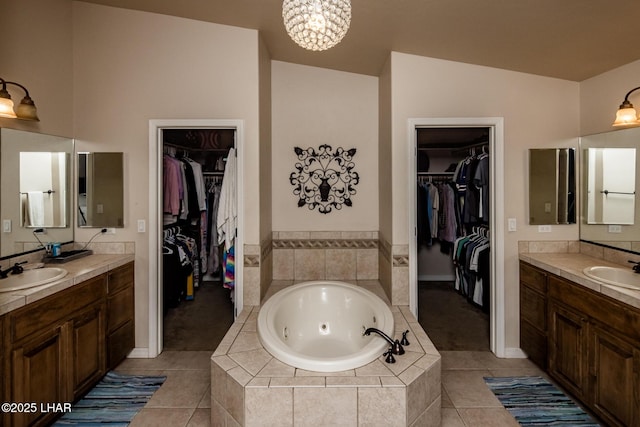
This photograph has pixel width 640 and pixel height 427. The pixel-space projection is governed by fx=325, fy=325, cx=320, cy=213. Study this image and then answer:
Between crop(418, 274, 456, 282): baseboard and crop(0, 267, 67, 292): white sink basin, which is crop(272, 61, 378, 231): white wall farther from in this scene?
crop(418, 274, 456, 282): baseboard

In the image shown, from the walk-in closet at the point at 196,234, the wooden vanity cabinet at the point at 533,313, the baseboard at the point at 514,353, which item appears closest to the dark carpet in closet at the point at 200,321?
the walk-in closet at the point at 196,234

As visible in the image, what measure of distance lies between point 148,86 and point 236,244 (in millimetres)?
1525

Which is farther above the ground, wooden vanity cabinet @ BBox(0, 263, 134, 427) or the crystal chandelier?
the crystal chandelier

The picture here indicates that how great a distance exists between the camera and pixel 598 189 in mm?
2627

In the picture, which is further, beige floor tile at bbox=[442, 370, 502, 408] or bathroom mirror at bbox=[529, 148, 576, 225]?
bathroom mirror at bbox=[529, 148, 576, 225]

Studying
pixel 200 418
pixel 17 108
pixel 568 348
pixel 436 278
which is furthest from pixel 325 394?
pixel 436 278

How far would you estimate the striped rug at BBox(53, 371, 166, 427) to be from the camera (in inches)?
79.7

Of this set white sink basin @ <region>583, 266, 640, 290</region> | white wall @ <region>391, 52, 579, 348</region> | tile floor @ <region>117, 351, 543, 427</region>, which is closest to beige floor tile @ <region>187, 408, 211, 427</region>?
tile floor @ <region>117, 351, 543, 427</region>

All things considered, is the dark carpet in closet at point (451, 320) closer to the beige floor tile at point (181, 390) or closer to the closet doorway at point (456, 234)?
the closet doorway at point (456, 234)

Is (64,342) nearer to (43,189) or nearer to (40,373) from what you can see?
(40,373)

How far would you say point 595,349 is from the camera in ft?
6.63

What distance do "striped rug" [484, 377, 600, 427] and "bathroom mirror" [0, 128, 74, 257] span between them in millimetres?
3538

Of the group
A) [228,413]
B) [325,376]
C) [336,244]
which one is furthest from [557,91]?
[228,413]

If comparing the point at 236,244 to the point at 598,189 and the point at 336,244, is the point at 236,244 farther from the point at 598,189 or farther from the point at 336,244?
the point at 598,189
